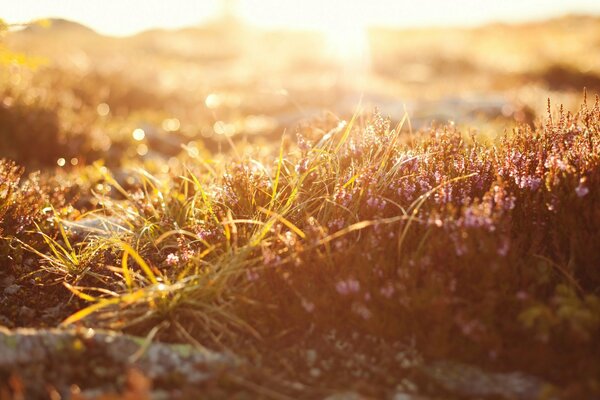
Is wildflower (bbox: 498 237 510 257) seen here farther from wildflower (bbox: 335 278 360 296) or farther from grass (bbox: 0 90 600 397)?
wildflower (bbox: 335 278 360 296)

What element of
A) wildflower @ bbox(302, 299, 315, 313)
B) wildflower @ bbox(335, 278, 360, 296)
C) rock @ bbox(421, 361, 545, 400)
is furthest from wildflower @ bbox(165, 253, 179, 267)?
rock @ bbox(421, 361, 545, 400)

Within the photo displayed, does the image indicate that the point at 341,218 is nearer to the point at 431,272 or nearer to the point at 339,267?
the point at 339,267

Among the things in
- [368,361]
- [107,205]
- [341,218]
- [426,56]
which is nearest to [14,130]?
[107,205]

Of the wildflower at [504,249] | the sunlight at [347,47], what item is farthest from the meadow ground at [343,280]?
the sunlight at [347,47]

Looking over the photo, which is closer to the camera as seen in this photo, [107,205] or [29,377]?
[29,377]

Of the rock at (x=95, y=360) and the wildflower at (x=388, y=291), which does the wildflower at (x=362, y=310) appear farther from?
the rock at (x=95, y=360)

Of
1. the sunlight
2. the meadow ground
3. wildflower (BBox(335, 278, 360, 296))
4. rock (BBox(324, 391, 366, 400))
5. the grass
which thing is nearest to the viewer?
rock (BBox(324, 391, 366, 400))
